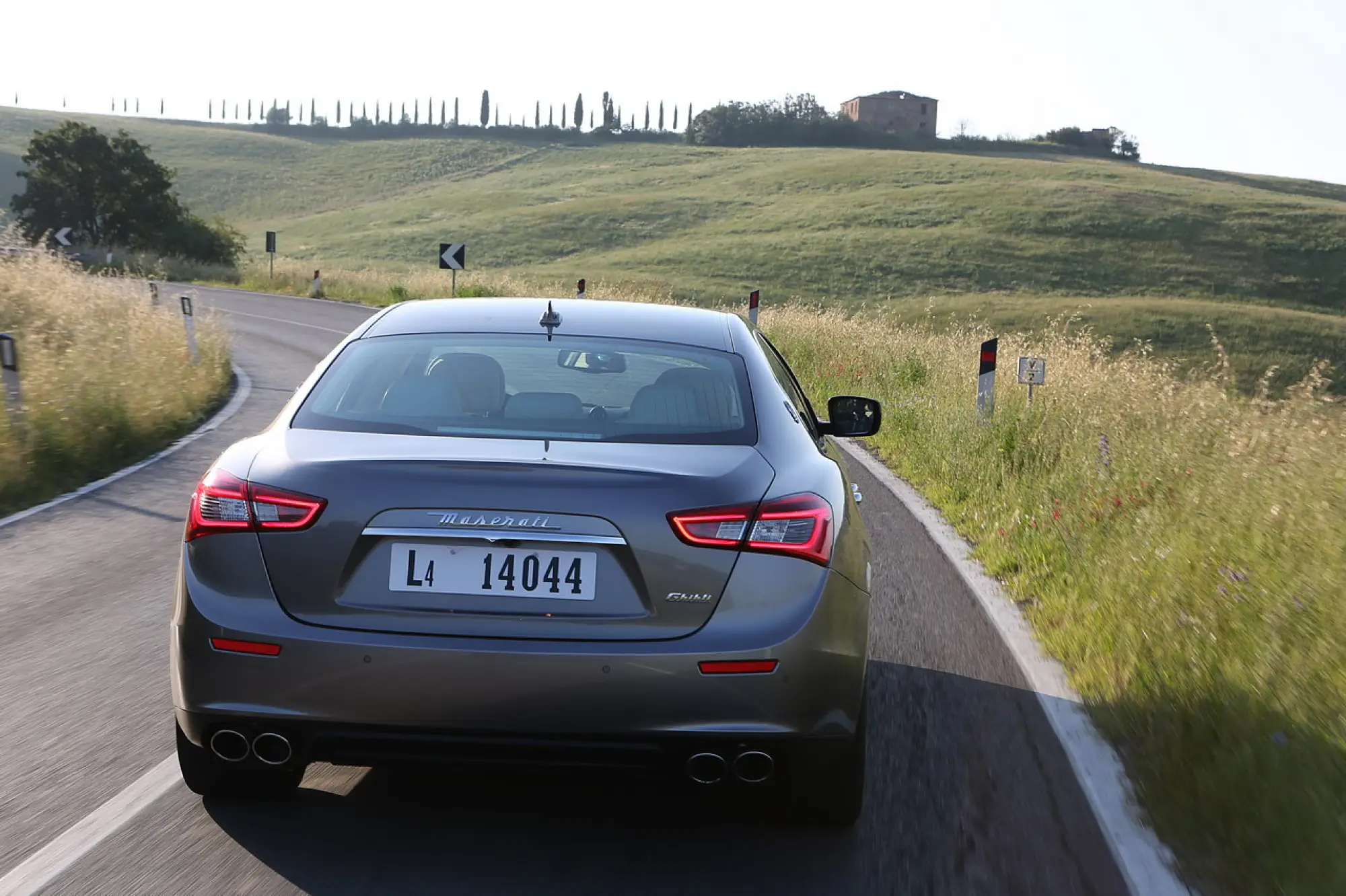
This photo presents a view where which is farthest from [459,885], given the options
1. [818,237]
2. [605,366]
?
[818,237]

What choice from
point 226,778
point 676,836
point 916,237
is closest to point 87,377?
point 226,778

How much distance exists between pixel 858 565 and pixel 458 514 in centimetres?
125

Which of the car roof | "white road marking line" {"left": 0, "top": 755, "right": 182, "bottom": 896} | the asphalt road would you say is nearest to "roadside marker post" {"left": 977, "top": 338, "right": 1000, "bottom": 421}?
the asphalt road

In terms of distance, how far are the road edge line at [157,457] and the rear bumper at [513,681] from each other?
21.2 ft

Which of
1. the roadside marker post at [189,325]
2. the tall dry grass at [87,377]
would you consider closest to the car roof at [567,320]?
the tall dry grass at [87,377]

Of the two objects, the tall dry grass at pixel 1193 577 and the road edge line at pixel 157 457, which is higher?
the tall dry grass at pixel 1193 577

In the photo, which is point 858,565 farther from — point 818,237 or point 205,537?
point 818,237

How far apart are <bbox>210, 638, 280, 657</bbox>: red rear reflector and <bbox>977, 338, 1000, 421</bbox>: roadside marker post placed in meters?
9.59

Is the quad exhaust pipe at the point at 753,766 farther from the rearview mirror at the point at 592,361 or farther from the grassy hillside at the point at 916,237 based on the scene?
the grassy hillside at the point at 916,237

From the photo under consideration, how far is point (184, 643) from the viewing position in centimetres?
367

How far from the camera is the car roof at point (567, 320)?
15.5 ft

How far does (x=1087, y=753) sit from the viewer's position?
16.0 feet

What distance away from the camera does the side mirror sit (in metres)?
5.61

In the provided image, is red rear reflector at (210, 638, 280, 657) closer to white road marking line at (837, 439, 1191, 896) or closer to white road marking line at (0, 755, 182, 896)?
white road marking line at (0, 755, 182, 896)
